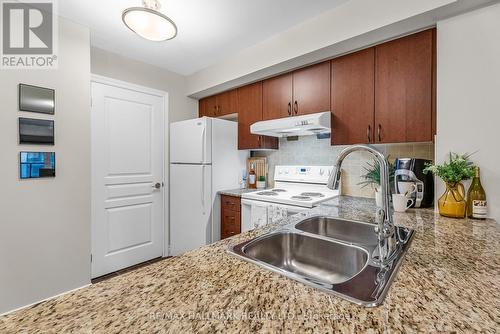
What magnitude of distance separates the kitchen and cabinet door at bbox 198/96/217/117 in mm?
30

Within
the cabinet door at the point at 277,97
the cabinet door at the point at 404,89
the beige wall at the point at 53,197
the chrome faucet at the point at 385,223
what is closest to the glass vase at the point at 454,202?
the cabinet door at the point at 404,89

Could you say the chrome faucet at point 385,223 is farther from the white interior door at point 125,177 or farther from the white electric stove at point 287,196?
the white interior door at point 125,177

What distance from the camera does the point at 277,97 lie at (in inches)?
98.5

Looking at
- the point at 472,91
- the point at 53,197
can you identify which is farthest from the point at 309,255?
the point at 53,197

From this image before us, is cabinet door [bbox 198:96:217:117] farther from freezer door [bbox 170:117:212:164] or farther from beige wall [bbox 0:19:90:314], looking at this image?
beige wall [bbox 0:19:90:314]

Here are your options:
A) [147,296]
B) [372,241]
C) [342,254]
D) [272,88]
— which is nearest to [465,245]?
[372,241]

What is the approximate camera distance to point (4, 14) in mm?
1745

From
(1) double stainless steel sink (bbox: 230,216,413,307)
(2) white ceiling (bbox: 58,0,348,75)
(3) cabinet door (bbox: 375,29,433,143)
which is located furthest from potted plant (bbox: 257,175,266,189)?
(1) double stainless steel sink (bbox: 230,216,413,307)

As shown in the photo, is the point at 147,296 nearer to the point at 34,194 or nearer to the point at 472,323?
the point at 472,323

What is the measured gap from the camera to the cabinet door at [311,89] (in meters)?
2.13

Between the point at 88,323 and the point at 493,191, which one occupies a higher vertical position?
the point at 493,191

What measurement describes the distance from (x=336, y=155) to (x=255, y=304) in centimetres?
209

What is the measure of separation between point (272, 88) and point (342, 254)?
1988 mm

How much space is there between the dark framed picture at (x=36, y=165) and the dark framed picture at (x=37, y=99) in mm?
352
